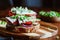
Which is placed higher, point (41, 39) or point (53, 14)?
point (53, 14)

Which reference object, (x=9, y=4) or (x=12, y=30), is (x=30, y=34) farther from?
(x=9, y=4)

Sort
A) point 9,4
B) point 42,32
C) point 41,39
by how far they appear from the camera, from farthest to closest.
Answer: point 9,4 < point 42,32 < point 41,39

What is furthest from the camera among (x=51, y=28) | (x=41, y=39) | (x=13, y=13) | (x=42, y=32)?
Answer: (x=13, y=13)

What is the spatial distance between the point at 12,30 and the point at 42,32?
250 millimetres

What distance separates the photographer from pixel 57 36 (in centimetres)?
162

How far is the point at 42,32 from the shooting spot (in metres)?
1.67

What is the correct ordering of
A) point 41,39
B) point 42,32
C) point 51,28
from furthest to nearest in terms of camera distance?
1. point 51,28
2. point 42,32
3. point 41,39

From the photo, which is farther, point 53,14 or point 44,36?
point 53,14

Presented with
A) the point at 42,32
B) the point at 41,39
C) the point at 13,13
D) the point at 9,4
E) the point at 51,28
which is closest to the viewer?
the point at 41,39

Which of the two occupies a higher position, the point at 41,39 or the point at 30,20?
the point at 30,20

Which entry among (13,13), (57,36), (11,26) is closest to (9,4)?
(13,13)

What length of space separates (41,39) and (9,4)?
1726mm

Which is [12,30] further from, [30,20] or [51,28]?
[51,28]

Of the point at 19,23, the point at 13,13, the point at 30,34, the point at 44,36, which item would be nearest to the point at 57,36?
the point at 44,36
